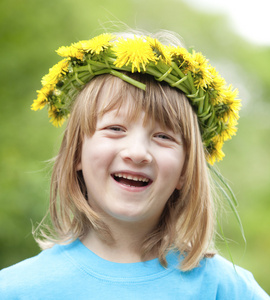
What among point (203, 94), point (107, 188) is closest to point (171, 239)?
point (107, 188)

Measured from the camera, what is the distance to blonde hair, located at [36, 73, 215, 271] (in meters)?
2.31

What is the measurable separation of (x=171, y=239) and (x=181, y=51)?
96 centimetres

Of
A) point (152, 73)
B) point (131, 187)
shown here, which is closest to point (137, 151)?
Answer: point (131, 187)

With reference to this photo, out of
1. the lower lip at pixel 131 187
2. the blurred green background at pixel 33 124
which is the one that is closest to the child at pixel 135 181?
the lower lip at pixel 131 187

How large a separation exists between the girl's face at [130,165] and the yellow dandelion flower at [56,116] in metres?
0.46

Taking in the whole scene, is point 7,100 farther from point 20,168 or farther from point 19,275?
point 19,275

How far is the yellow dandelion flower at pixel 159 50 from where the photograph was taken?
7.59ft

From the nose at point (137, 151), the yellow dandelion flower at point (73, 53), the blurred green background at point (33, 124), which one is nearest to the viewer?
the nose at point (137, 151)

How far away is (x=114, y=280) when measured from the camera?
2266 mm

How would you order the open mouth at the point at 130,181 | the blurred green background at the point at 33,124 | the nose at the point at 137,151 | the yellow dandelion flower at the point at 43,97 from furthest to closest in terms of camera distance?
the blurred green background at the point at 33,124, the yellow dandelion flower at the point at 43,97, the open mouth at the point at 130,181, the nose at the point at 137,151

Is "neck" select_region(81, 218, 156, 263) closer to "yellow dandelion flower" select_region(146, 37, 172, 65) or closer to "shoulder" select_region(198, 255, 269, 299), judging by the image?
"shoulder" select_region(198, 255, 269, 299)

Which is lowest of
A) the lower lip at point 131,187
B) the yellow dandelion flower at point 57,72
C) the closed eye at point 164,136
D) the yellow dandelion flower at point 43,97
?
the lower lip at point 131,187

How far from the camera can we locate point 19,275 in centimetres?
231

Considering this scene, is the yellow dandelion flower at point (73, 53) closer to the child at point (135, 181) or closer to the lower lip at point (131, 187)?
the child at point (135, 181)
